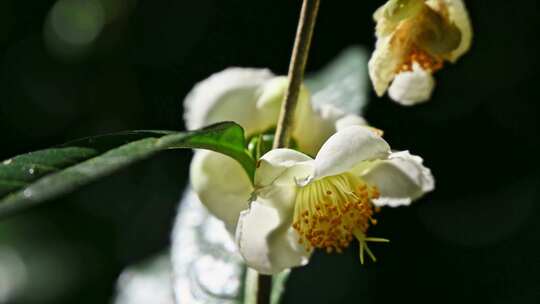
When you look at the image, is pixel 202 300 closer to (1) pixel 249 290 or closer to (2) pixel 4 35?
(1) pixel 249 290

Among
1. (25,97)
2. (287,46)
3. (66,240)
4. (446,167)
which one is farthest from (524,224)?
(25,97)

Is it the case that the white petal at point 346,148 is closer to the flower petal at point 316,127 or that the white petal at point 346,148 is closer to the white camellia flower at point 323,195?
the white camellia flower at point 323,195

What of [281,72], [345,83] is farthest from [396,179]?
[281,72]

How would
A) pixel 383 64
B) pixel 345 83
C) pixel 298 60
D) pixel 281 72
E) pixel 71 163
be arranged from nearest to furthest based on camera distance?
pixel 71 163 < pixel 298 60 < pixel 383 64 < pixel 345 83 < pixel 281 72

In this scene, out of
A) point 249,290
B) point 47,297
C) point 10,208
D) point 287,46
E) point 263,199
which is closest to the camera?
point 10,208

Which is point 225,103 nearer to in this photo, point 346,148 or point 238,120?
point 238,120

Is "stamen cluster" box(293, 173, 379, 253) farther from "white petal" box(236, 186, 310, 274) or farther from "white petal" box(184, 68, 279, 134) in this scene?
"white petal" box(184, 68, 279, 134)

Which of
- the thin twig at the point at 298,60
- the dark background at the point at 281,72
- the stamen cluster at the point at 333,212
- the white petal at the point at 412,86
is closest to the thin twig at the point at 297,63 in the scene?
the thin twig at the point at 298,60

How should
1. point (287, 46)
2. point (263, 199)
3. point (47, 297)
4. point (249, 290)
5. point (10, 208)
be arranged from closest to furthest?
1. point (10, 208)
2. point (263, 199)
3. point (249, 290)
4. point (47, 297)
5. point (287, 46)
